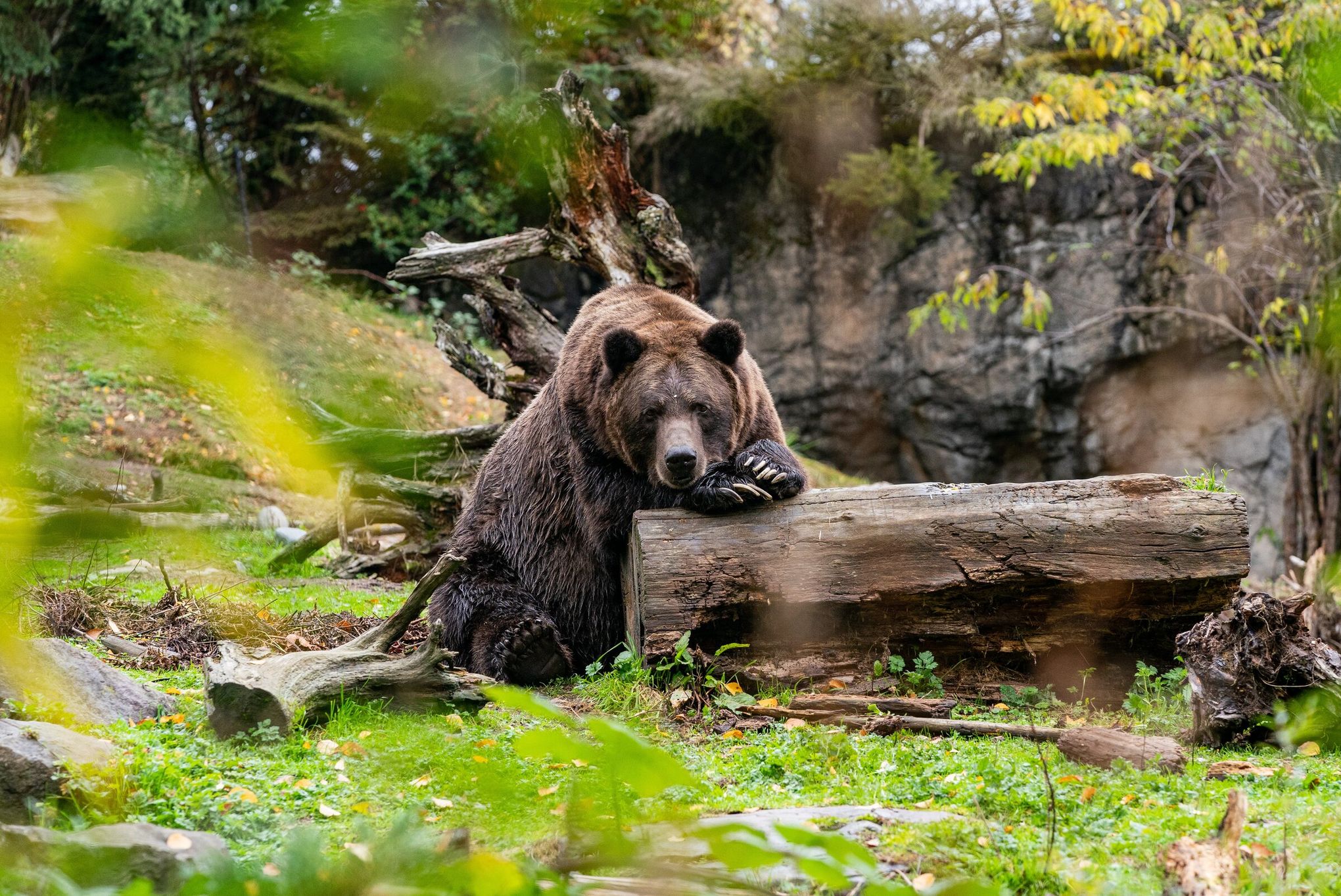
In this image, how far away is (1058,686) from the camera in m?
5.09

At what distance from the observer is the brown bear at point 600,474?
5500 millimetres

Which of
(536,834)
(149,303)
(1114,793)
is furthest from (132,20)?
(1114,793)

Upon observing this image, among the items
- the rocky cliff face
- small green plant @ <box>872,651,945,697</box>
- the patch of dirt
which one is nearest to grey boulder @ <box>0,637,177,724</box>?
the patch of dirt

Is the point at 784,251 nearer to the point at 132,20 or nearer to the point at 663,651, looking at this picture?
the point at 663,651

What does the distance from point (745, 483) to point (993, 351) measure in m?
12.2

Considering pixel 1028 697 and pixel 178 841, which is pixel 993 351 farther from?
pixel 178 841

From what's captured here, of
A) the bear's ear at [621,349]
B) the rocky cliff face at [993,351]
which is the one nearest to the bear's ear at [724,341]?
the bear's ear at [621,349]

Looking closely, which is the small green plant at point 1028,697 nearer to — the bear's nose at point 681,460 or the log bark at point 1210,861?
the bear's nose at point 681,460

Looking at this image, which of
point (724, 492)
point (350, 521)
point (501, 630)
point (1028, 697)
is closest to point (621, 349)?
point (724, 492)

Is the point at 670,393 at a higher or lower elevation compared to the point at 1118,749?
higher

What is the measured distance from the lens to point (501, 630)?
5.81 meters

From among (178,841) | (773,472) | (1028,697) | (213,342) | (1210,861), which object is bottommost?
(1028,697)

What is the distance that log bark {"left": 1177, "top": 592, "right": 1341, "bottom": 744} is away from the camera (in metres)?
4.16

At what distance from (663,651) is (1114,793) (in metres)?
2.17
